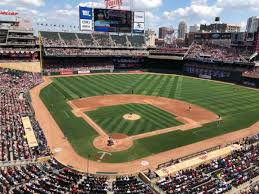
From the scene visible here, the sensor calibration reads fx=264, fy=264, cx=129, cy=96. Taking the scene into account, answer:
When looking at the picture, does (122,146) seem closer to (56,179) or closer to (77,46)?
(56,179)

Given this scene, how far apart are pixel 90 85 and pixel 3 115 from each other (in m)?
33.0

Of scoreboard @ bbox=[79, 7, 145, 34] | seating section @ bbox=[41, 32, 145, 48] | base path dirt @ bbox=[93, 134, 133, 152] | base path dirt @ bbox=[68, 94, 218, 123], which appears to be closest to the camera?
base path dirt @ bbox=[93, 134, 133, 152]

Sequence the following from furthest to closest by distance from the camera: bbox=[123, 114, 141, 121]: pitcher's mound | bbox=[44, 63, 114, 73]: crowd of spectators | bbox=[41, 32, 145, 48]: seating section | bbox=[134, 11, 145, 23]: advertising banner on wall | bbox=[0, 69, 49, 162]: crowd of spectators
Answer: bbox=[134, 11, 145, 23]: advertising banner on wall < bbox=[41, 32, 145, 48]: seating section < bbox=[44, 63, 114, 73]: crowd of spectators < bbox=[123, 114, 141, 121]: pitcher's mound < bbox=[0, 69, 49, 162]: crowd of spectators

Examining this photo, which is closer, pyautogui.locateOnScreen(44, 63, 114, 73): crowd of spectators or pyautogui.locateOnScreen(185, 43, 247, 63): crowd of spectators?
pyautogui.locateOnScreen(185, 43, 247, 63): crowd of spectators

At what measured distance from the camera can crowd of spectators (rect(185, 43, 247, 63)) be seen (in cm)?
8556

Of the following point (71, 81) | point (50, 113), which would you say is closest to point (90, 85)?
point (71, 81)

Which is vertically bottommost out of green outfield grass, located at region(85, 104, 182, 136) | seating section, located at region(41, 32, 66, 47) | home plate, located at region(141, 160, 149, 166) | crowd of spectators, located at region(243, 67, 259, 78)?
home plate, located at region(141, 160, 149, 166)

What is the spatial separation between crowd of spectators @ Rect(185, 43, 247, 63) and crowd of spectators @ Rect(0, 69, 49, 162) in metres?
57.4

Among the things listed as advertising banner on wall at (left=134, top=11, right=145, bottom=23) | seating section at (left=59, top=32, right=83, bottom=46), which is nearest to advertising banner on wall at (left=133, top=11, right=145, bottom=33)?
advertising banner on wall at (left=134, top=11, right=145, bottom=23)

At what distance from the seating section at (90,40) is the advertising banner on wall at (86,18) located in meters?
7.05

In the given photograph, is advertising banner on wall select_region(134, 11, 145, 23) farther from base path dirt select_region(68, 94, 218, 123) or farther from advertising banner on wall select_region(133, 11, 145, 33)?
base path dirt select_region(68, 94, 218, 123)

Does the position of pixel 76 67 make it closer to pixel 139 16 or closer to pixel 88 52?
pixel 88 52

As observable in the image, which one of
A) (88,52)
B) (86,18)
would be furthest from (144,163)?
(86,18)

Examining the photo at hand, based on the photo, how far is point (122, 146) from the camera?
114ft
